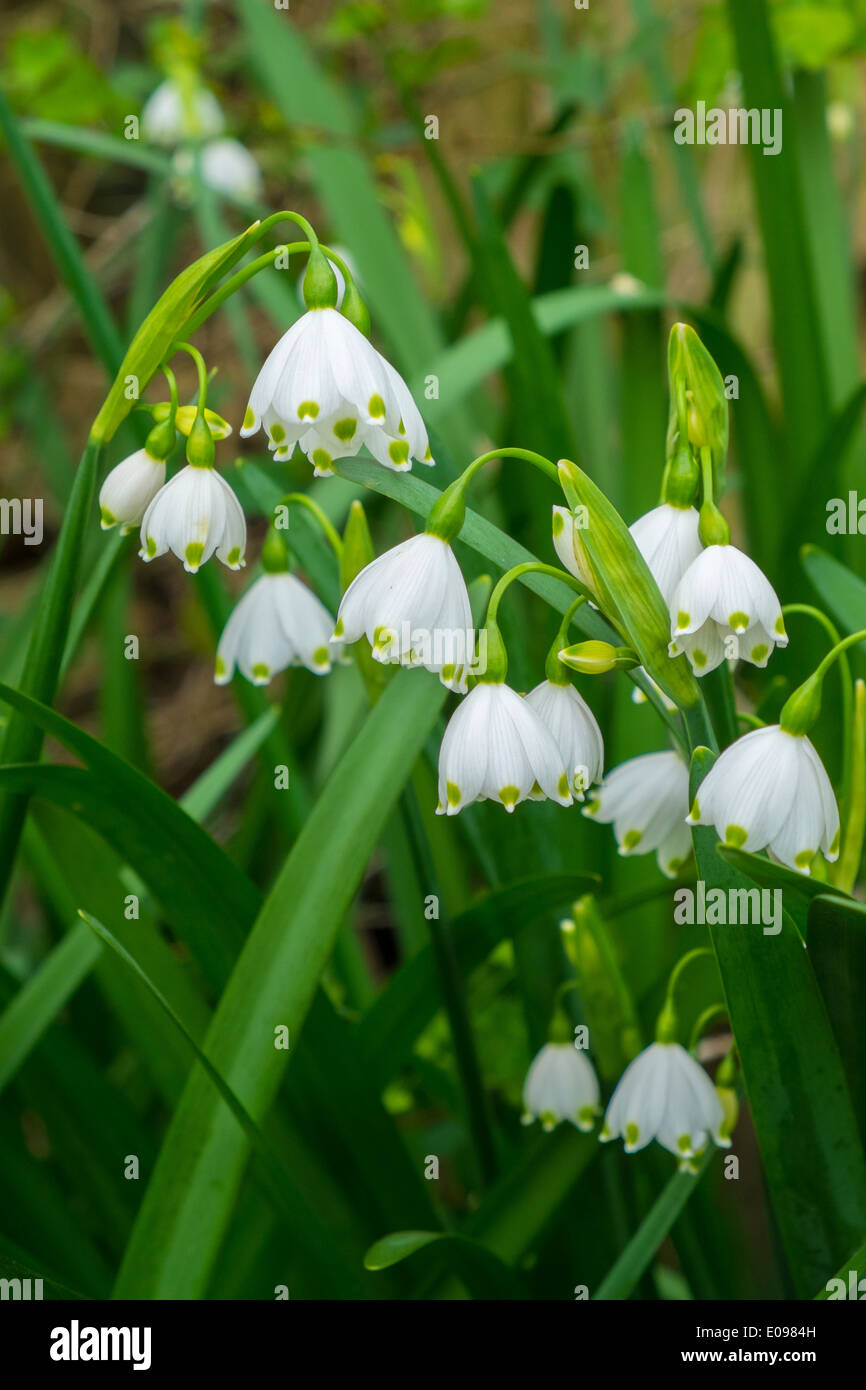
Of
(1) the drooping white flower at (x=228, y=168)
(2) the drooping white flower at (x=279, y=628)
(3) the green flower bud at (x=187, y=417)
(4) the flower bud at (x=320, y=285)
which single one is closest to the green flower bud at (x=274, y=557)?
(2) the drooping white flower at (x=279, y=628)

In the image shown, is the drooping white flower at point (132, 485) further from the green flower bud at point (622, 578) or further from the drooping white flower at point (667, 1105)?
the drooping white flower at point (667, 1105)

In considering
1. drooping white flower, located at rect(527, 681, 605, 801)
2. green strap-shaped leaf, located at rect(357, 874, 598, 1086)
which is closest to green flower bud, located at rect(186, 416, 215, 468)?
drooping white flower, located at rect(527, 681, 605, 801)

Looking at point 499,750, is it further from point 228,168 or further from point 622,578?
point 228,168

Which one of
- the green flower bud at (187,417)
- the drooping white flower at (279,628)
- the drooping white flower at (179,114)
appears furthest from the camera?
the drooping white flower at (179,114)

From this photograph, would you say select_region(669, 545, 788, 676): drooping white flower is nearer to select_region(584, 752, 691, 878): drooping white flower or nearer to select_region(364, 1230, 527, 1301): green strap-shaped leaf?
select_region(584, 752, 691, 878): drooping white flower

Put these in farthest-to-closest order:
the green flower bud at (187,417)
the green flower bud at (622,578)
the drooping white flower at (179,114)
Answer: the drooping white flower at (179,114) < the green flower bud at (187,417) < the green flower bud at (622,578)

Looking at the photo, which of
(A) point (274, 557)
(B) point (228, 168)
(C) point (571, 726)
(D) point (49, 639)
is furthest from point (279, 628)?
(B) point (228, 168)
